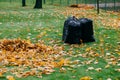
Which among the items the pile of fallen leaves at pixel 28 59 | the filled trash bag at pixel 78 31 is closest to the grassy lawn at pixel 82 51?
the pile of fallen leaves at pixel 28 59

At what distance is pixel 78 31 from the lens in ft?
49.1

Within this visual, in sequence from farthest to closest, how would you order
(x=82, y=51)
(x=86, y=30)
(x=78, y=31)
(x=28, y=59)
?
1. (x=86, y=30)
2. (x=78, y=31)
3. (x=82, y=51)
4. (x=28, y=59)

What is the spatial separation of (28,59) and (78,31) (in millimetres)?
3791

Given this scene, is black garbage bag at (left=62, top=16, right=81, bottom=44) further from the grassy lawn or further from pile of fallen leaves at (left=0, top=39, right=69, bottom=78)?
pile of fallen leaves at (left=0, top=39, right=69, bottom=78)

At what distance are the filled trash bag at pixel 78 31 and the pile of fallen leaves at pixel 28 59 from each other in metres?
0.80

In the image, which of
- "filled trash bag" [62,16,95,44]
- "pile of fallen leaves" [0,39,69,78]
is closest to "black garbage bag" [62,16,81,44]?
"filled trash bag" [62,16,95,44]

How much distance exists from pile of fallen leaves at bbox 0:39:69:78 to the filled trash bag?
0.80 m

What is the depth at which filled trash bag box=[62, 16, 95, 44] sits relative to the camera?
14922 mm

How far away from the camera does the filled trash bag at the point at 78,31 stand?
1492 centimetres

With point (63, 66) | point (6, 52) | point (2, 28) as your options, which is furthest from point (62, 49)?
point (2, 28)

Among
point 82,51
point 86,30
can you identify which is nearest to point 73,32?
point 86,30

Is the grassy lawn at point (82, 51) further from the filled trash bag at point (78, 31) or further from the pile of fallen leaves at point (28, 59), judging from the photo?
the filled trash bag at point (78, 31)

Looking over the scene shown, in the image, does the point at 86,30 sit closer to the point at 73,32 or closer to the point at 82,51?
the point at 73,32

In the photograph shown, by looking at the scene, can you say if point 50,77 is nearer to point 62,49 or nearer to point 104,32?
point 62,49
